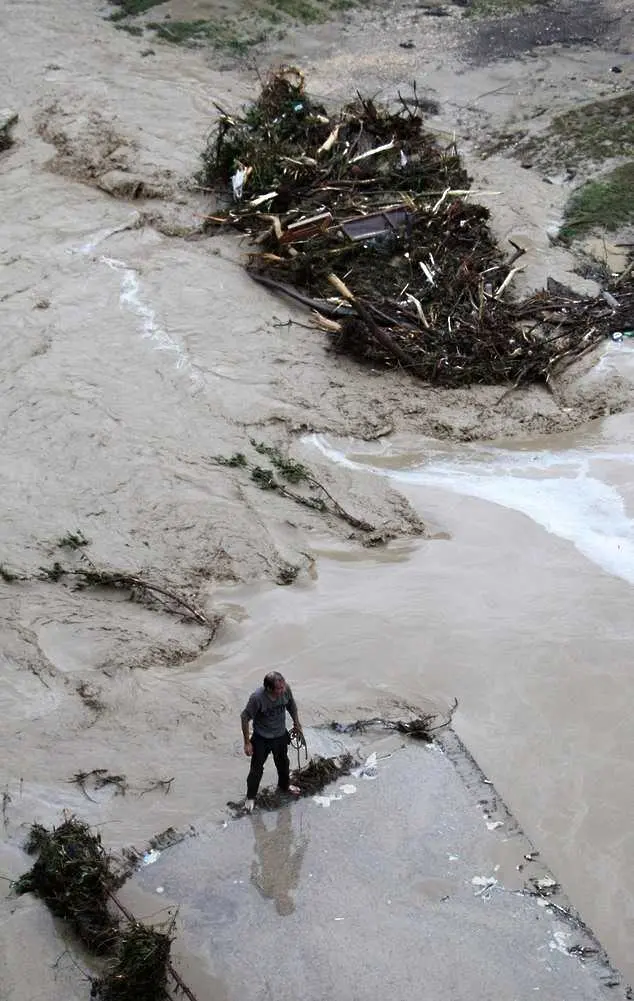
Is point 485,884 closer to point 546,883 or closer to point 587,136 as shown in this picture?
point 546,883

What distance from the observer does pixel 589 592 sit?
8.41 m

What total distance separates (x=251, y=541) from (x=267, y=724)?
8.98ft

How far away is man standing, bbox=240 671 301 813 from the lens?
20.2ft

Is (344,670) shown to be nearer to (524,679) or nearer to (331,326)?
(524,679)

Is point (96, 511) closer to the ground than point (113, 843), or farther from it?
farther from it

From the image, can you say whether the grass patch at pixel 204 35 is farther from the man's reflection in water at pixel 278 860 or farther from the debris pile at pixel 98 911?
the debris pile at pixel 98 911

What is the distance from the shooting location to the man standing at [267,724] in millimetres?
6172

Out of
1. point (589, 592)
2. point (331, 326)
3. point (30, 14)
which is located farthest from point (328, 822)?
point (30, 14)

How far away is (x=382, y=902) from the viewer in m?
5.91

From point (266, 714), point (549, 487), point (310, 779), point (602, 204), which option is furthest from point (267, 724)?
point (602, 204)

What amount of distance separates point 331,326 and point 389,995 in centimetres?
755

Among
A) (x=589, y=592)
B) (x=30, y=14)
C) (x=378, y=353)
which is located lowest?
(x=589, y=592)

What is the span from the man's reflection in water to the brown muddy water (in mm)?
360

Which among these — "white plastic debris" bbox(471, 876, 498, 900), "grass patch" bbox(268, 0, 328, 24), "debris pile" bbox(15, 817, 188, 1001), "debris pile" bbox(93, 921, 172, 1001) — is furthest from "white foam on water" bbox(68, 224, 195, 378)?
"grass patch" bbox(268, 0, 328, 24)
